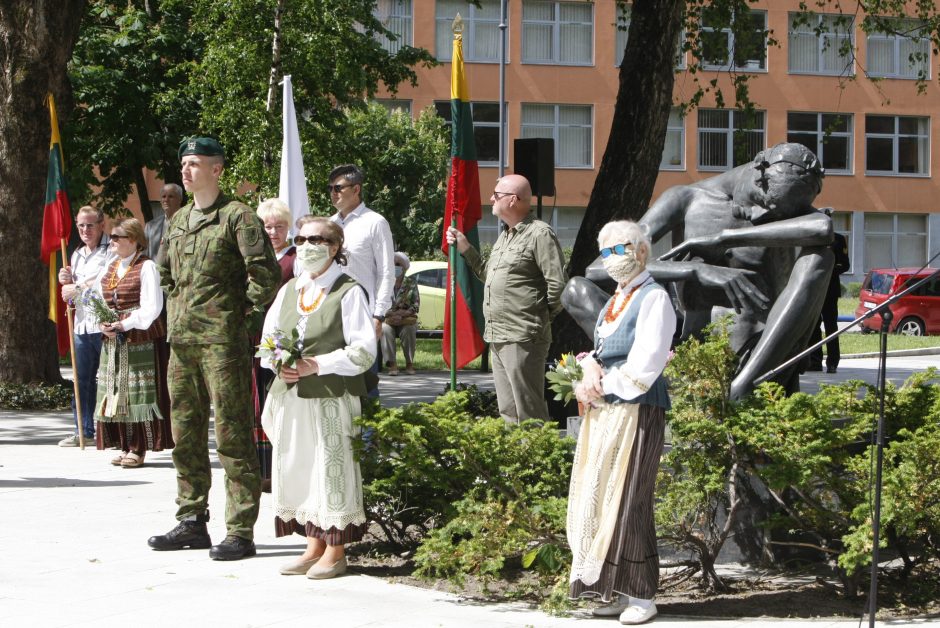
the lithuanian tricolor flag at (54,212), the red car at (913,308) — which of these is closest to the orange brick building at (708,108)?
the red car at (913,308)

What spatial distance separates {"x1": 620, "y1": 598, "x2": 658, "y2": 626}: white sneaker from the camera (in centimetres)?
572

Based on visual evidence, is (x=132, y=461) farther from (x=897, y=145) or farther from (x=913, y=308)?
(x=897, y=145)

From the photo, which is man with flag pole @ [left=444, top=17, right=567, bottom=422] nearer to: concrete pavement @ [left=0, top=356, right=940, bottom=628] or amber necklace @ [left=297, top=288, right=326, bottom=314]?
concrete pavement @ [left=0, top=356, right=940, bottom=628]

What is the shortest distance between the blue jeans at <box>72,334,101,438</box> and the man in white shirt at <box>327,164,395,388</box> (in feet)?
12.2

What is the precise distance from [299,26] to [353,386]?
14852 millimetres

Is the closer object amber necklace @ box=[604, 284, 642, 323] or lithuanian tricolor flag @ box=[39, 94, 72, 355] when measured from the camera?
amber necklace @ box=[604, 284, 642, 323]

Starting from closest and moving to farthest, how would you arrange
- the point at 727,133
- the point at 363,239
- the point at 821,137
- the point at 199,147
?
1. the point at 199,147
2. the point at 363,239
3. the point at 727,133
4. the point at 821,137

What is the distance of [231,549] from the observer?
23.3 feet

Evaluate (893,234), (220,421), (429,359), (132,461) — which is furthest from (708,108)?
(220,421)

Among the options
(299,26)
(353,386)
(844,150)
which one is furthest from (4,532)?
(844,150)

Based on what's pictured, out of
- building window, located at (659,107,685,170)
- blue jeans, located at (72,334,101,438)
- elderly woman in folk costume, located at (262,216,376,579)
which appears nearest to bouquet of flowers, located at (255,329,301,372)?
elderly woman in folk costume, located at (262,216,376,579)

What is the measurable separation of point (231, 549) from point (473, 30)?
1742 inches

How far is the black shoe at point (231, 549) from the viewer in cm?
711

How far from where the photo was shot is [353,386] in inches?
265
